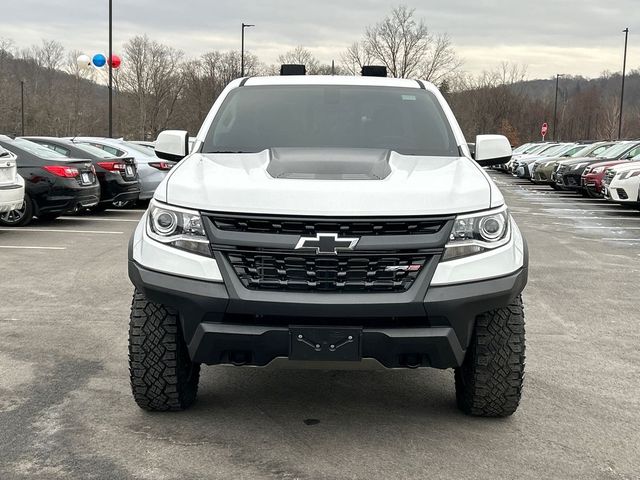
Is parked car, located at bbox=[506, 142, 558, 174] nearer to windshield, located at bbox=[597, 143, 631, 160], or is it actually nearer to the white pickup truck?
windshield, located at bbox=[597, 143, 631, 160]

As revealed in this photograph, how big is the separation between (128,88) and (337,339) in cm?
7613

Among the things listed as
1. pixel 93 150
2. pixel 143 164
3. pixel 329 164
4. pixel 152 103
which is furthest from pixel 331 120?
pixel 152 103

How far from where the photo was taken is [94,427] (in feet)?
→ 13.0

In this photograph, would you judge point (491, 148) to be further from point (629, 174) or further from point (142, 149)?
point (142, 149)

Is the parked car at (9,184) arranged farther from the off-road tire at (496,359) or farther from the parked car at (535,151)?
the parked car at (535,151)

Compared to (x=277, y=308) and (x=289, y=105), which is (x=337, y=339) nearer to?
(x=277, y=308)

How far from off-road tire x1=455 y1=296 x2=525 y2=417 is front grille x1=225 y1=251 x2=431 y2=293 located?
0.54 meters

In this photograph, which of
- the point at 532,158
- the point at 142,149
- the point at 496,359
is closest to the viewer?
the point at 496,359

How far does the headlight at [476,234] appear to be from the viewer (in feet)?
11.8

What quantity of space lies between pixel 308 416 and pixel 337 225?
47.9 inches

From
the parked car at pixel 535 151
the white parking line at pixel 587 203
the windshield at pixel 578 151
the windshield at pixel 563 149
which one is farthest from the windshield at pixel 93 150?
the parked car at pixel 535 151

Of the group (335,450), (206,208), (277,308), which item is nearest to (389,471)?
(335,450)

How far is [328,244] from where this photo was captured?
3482 mm

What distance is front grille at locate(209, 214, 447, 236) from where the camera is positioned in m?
3.50
